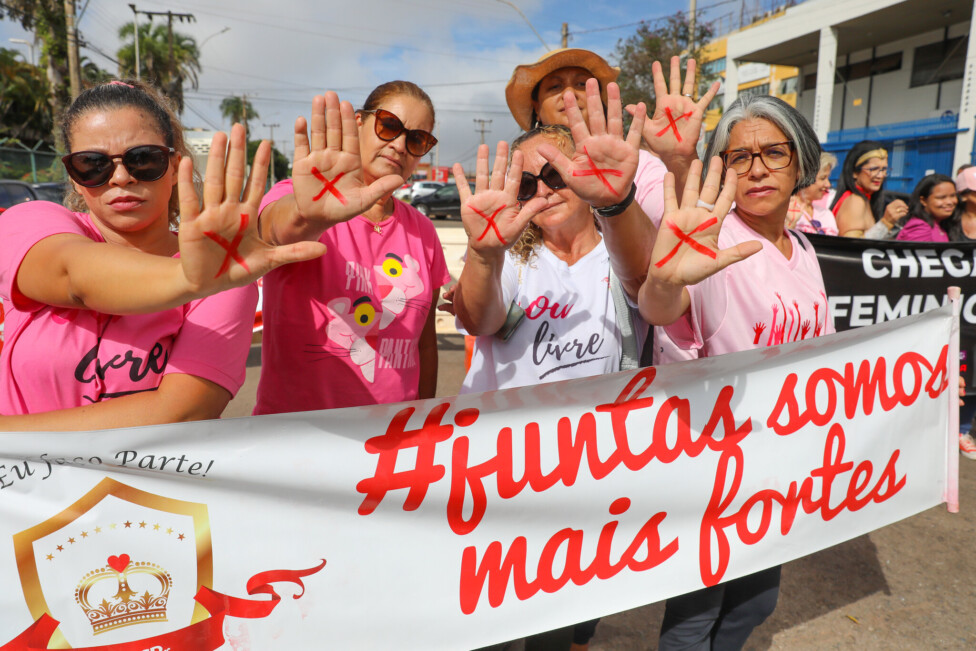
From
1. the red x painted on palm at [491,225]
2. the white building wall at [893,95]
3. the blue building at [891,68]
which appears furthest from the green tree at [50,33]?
the white building wall at [893,95]

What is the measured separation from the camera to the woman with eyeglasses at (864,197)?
536 cm

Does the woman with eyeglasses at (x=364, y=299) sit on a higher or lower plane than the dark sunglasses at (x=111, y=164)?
lower

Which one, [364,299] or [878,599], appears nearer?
[364,299]

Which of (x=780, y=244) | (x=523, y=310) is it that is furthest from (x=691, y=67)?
(x=523, y=310)

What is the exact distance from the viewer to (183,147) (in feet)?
5.53

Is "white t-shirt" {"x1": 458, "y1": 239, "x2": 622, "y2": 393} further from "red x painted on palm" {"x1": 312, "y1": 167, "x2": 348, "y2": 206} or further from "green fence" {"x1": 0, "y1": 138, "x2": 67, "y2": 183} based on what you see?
"green fence" {"x1": 0, "y1": 138, "x2": 67, "y2": 183}

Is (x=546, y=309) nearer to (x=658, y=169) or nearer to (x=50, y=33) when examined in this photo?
(x=658, y=169)

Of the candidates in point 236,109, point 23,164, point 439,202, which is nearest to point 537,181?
point 23,164

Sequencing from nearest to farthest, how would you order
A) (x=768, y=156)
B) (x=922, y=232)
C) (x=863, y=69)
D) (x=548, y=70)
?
1. (x=768, y=156)
2. (x=548, y=70)
3. (x=922, y=232)
4. (x=863, y=69)

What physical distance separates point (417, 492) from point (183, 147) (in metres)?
1.08

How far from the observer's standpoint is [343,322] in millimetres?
1860

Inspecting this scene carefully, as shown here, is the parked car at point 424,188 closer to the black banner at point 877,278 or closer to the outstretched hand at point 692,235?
the black banner at point 877,278

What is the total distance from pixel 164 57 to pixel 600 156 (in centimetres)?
4223

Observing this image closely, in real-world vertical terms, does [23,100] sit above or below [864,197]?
above
